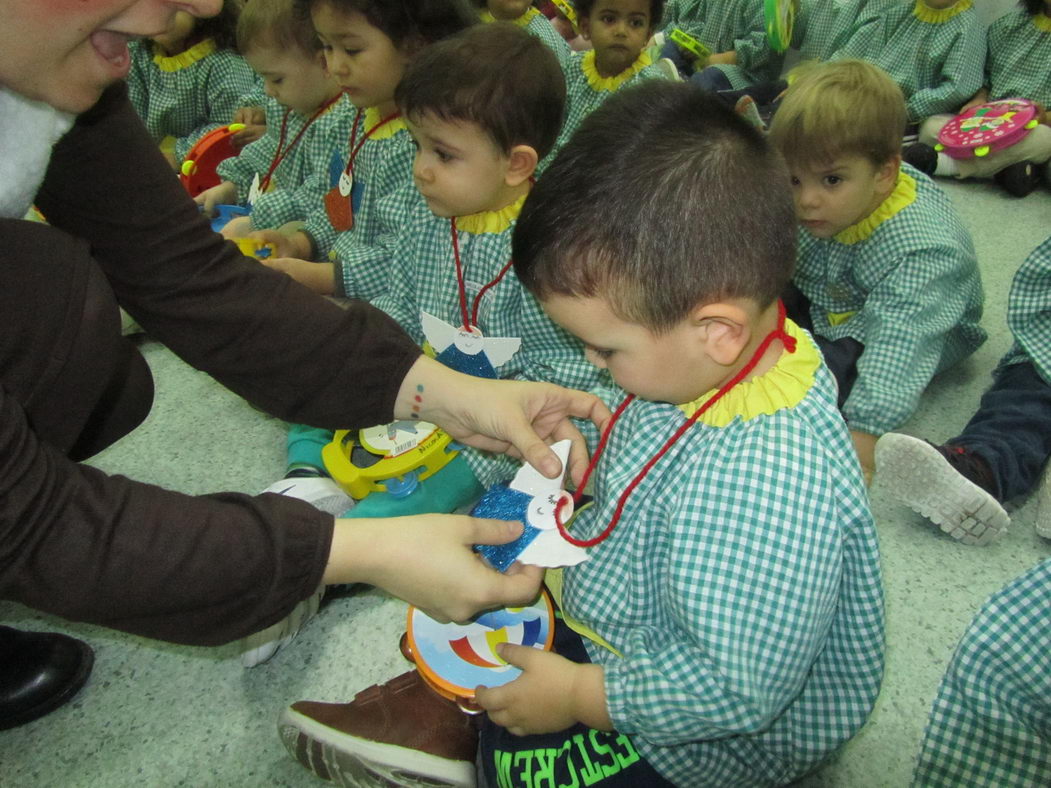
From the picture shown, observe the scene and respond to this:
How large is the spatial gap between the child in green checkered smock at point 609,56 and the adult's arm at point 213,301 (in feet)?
3.66

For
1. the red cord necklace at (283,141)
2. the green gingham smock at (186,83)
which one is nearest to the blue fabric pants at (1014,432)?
the red cord necklace at (283,141)

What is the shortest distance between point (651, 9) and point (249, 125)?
1.16 metres

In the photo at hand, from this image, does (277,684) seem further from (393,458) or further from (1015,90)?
(1015,90)

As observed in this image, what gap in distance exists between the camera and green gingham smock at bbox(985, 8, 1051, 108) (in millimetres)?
2287

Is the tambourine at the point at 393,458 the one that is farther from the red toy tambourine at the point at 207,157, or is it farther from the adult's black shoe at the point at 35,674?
the red toy tambourine at the point at 207,157

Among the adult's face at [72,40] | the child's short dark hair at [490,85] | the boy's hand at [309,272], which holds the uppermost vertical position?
the adult's face at [72,40]

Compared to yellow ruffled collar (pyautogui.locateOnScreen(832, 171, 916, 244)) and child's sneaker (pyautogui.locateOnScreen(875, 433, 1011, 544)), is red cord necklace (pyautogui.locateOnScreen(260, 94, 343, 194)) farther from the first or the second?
child's sneaker (pyautogui.locateOnScreen(875, 433, 1011, 544))

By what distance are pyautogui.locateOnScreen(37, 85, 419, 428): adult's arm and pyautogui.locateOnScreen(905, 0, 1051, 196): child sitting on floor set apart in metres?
2.00

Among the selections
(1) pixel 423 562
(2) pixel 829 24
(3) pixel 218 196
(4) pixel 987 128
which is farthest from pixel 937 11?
(1) pixel 423 562

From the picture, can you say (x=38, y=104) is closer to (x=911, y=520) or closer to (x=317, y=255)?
Answer: (x=317, y=255)

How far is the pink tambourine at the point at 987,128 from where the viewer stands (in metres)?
2.09

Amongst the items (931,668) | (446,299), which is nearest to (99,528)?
(446,299)

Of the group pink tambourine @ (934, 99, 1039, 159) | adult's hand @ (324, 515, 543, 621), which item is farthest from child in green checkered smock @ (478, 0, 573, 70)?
adult's hand @ (324, 515, 543, 621)

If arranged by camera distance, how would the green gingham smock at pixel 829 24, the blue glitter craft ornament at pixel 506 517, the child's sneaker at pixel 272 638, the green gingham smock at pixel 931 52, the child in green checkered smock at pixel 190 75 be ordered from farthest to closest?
1. the green gingham smock at pixel 829 24
2. the green gingham smock at pixel 931 52
3. the child in green checkered smock at pixel 190 75
4. the child's sneaker at pixel 272 638
5. the blue glitter craft ornament at pixel 506 517
